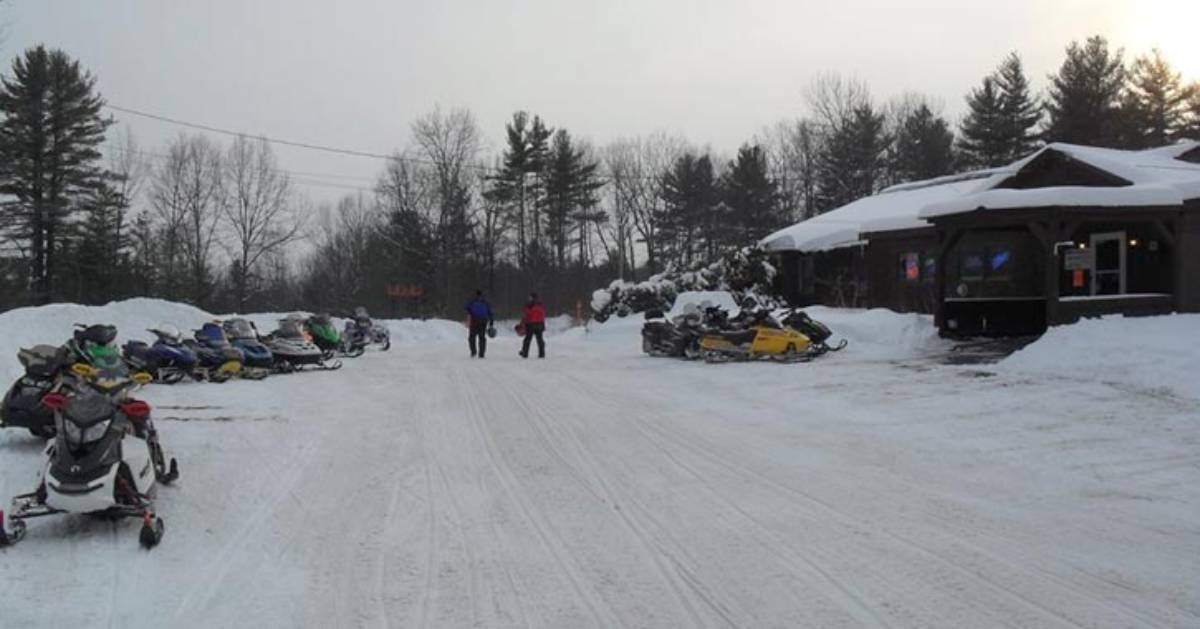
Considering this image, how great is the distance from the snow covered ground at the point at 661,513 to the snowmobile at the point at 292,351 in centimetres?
391

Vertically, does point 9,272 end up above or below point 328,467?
above

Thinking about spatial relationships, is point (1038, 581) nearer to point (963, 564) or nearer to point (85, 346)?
point (963, 564)

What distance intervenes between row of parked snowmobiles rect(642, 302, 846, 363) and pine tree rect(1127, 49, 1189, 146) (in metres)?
38.8

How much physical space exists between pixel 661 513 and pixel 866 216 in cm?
2592

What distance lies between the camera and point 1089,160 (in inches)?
763

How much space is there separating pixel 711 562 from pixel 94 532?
427 cm

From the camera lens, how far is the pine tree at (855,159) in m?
52.2

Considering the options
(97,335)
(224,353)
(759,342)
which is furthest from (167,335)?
(759,342)

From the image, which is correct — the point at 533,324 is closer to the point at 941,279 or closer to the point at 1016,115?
the point at 941,279

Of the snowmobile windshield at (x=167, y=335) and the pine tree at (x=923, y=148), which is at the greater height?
the pine tree at (x=923, y=148)

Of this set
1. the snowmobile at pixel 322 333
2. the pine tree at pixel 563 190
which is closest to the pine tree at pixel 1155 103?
the pine tree at pixel 563 190

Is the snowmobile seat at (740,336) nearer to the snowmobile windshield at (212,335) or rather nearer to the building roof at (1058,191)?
the building roof at (1058,191)

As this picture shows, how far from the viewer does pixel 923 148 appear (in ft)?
171

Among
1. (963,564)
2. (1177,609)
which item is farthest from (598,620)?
(1177,609)
